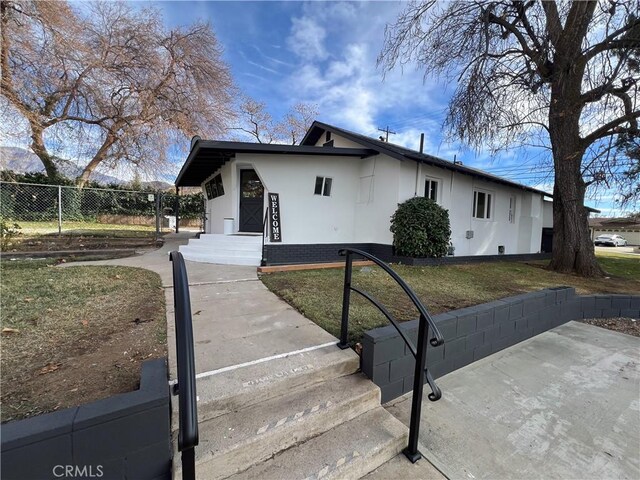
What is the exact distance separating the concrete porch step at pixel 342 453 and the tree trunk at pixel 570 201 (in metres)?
9.02

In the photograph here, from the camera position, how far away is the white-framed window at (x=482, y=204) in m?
10.8

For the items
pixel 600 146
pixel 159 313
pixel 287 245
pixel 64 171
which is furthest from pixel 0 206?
pixel 600 146

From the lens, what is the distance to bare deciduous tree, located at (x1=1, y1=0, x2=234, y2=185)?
12.2 metres

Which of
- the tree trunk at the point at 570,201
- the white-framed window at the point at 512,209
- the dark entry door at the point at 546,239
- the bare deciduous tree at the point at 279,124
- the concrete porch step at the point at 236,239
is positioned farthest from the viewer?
the bare deciduous tree at the point at 279,124

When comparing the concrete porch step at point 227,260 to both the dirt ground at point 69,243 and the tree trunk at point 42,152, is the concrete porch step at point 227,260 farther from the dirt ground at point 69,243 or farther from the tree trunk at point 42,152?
the tree trunk at point 42,152

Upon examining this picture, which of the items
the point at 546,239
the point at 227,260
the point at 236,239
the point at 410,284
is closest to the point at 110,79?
the point at 236,239

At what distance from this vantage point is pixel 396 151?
25.8ft

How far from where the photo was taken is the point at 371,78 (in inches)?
306

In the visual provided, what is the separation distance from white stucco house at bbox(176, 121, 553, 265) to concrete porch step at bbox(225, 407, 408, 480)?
519 cm

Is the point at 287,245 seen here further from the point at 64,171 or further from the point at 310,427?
the point at 64,171

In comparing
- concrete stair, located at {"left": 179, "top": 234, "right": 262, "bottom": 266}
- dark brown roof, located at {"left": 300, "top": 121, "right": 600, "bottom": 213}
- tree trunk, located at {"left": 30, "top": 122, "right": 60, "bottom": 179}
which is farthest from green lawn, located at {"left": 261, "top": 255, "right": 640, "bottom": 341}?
tree trunk, located at {"left": 30, "top": 122, "right": 60, "bottom": 179}

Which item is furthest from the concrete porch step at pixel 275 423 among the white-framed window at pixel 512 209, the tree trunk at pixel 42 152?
the tree trunk at pixel 42 152

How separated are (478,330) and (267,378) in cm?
254

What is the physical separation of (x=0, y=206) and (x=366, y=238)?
13.4 m
